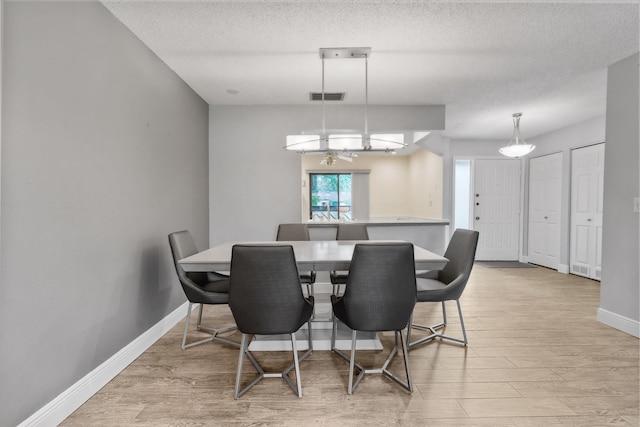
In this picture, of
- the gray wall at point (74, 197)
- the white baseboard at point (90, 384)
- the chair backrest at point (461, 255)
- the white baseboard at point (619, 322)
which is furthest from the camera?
the white baseboard at point (619, 322)

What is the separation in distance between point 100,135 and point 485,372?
2897 millimetres

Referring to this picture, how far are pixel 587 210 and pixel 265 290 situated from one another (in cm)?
525

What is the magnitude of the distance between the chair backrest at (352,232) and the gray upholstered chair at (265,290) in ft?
5.34

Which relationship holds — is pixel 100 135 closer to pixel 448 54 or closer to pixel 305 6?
pixel 305 6

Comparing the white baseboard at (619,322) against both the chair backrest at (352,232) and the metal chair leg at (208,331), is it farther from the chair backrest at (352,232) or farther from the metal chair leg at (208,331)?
the metal chair leg at (208,331)

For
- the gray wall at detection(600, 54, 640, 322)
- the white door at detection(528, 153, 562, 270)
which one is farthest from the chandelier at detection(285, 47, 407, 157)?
the white door at detection(528, 153, 562, 270)

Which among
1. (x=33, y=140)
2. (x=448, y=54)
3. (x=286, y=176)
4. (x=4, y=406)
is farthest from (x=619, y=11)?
(x=4, y=406)

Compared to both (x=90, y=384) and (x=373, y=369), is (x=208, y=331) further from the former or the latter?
(x=373, y=369)

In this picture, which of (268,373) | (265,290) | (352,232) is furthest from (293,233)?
(265,290)

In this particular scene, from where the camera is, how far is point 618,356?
235 cm

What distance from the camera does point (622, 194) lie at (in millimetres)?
2832

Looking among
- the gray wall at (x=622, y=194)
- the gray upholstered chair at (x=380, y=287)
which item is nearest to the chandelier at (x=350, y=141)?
the gray upholstered chair at (x=380, y=287)

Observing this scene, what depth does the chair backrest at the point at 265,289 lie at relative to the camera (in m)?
1.72

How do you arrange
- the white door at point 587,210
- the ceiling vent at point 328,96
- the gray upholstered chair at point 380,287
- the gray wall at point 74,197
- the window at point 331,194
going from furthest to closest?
the window at point 331,194
the white door at point 587,210
the ceiling vent at point 328,96
the gray upholstered chair at point 380,287
the gray wall at point 74,197
